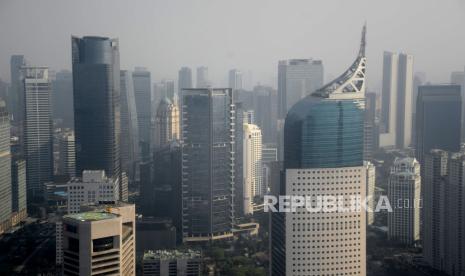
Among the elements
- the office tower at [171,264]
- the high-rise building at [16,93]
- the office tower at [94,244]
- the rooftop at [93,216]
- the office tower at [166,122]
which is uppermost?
the high-rise building at [16,93]

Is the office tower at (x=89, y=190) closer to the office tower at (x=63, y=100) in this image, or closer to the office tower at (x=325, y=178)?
the office tower at (x=63, y=100)

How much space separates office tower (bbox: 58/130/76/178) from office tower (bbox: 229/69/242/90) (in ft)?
13.2

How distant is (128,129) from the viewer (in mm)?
15453

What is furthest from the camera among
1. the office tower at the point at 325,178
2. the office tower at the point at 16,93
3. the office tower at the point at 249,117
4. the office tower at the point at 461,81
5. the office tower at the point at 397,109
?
the office tower at the point at 397,109

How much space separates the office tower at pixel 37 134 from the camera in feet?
46.0

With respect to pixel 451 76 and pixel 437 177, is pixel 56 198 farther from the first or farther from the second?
pixel 451 76

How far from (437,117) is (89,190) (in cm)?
825

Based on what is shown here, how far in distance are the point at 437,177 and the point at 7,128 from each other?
8.50 metres

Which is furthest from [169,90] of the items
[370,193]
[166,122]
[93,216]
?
[93,216]

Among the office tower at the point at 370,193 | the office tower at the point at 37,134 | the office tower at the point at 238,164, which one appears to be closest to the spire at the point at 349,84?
the office tower at the point at 370,193

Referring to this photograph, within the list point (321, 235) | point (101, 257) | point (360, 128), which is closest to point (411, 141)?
point (360, 128)

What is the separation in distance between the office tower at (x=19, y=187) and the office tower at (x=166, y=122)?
10.2ft

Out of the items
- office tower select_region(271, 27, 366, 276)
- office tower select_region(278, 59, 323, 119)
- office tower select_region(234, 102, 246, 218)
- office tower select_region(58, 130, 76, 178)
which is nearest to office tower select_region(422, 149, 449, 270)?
office tower select_region(278, 59, 323, 119)

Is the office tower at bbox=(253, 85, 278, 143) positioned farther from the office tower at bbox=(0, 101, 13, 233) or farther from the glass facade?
the glass facade
